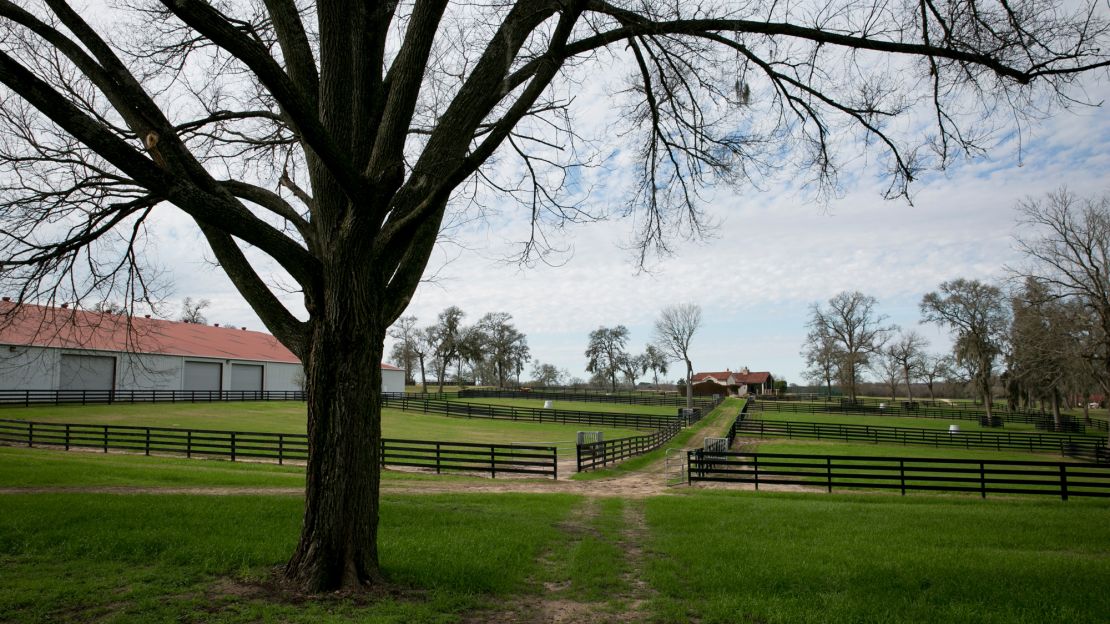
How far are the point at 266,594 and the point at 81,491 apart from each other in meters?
8.92

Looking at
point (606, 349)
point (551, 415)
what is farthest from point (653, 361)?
point (551, 415)

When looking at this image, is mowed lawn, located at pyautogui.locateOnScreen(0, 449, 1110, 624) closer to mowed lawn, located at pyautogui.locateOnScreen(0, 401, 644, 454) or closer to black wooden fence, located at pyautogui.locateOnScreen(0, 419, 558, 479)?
black wooden fence, located at pyautogui.locateOnScreen(0, 419, 558, 479)

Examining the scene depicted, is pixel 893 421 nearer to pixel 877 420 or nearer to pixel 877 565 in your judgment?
pixel 877 420

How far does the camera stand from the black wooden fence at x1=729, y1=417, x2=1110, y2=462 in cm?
3416

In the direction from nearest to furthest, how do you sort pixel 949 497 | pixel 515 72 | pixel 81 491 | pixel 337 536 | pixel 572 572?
pixel 337 536 → pixel 515 72 → pixel 572 572 → pixel 81 491 → pixel 949 497

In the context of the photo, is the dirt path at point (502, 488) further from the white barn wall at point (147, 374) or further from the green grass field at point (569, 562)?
the white barn wall at point (147, 374)

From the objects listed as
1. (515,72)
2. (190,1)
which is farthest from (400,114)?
(190,1)

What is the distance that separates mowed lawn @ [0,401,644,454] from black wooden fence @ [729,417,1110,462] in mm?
9116

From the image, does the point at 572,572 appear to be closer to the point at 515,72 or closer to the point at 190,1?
the point at 515,72

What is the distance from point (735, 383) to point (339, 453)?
10866 centimetres

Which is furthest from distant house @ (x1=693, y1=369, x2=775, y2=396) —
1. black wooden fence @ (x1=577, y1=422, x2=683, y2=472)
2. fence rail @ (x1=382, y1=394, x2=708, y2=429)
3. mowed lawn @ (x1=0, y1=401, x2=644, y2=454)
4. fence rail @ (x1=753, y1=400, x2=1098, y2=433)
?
black wooden fence @ (x1=577, y1=422, x2=683, y2=472)

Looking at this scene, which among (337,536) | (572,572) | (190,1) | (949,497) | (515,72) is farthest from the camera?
(949,497)

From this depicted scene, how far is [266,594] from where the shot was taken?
5.97 m

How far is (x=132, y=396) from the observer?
42.3m
